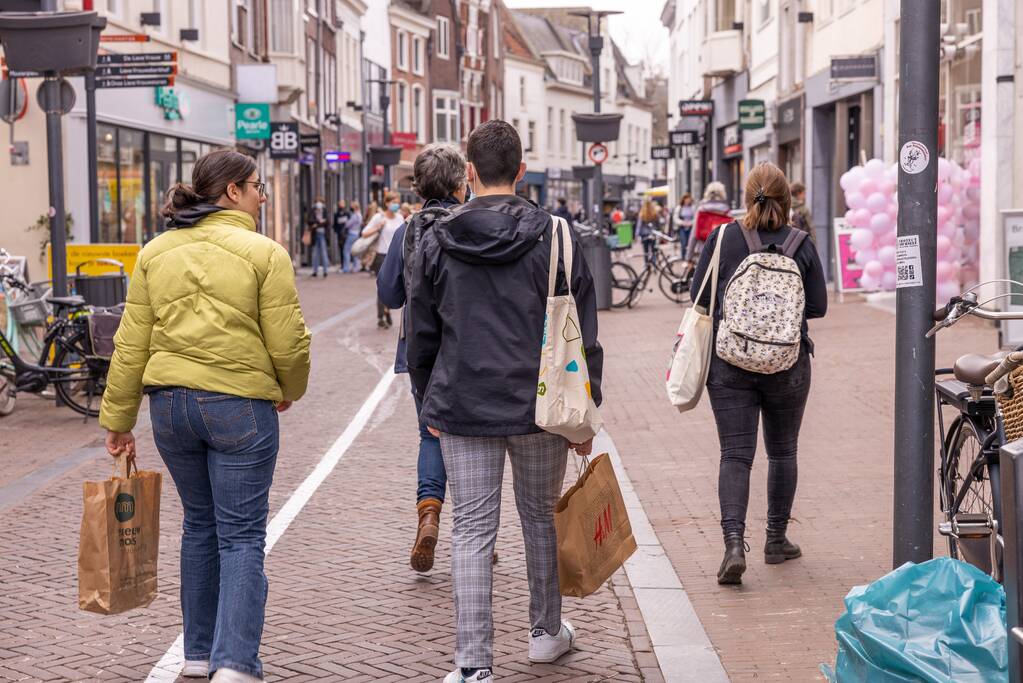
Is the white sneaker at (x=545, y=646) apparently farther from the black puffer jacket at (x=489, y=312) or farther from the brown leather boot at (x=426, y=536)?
the brown leather boot at (x=426, y=536)

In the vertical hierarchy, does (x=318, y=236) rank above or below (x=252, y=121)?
below

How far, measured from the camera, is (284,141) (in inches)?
1368

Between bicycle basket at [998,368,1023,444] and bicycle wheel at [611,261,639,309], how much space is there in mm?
18270

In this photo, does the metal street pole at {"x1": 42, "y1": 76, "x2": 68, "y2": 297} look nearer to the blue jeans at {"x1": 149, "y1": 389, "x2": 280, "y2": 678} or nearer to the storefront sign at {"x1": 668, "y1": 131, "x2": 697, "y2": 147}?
the blue jeans at {"x1": 149, "y1": 389, "x2": 280, "y2": 678}

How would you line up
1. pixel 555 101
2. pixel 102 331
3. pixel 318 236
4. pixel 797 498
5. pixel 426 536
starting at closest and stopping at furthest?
pixel 426 536 < pixel 797 498 < pixel 102 331 < pixel 318 236 < pixel 555 101

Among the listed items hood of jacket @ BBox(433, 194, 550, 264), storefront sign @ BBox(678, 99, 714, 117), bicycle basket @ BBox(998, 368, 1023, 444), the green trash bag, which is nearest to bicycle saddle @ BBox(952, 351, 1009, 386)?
bicycle basket @ BBox(998, 368, 1023, 444)

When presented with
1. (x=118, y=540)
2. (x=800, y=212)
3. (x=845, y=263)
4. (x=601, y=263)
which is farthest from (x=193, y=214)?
(x=845, y=263)

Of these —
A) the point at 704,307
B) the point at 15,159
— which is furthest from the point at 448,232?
the point at 15,159

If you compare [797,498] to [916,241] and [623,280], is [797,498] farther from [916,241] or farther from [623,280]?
[623,280]

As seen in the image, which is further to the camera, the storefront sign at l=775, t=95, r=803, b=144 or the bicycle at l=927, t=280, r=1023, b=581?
the storefront sign at l=775, t=95, r=803, b=144

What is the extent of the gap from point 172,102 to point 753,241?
23.0m

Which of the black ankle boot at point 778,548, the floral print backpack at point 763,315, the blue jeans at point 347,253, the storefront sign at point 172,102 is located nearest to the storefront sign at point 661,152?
the blue jeans at point 347,253

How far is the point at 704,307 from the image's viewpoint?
6160 millimetres

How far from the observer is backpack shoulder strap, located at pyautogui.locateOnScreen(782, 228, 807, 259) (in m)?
6.05
